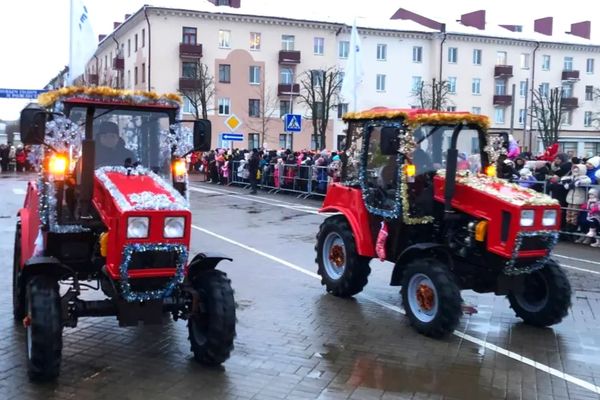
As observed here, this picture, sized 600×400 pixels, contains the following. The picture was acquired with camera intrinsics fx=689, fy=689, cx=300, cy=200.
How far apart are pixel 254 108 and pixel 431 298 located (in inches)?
2013

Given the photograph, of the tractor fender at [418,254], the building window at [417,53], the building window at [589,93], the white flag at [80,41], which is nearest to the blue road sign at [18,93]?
the white flag at [80,41]

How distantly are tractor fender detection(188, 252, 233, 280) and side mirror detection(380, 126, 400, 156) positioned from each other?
2286mm

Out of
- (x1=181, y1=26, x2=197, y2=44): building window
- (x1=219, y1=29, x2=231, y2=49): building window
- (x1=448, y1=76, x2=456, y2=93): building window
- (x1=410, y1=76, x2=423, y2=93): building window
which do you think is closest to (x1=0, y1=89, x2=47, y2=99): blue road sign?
(x1=181, y1=26, x2=197, y2=44): building window

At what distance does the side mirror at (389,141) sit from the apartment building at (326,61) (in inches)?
1733

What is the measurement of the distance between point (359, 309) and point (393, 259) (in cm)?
74

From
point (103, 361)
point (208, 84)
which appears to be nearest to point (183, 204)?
point (103, 361)

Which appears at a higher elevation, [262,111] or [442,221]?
[262,111]

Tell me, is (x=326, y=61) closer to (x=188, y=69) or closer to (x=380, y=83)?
(x=380, y=83)

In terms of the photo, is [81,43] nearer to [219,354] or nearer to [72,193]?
[72,193]

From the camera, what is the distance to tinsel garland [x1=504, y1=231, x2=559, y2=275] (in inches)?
268

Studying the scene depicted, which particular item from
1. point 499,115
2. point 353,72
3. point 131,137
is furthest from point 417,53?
point 131,137

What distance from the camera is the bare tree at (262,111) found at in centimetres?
5675

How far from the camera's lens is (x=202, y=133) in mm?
6688

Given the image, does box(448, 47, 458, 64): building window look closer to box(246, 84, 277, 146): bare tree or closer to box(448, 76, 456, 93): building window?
box(448, 76, 456, 93): building window
